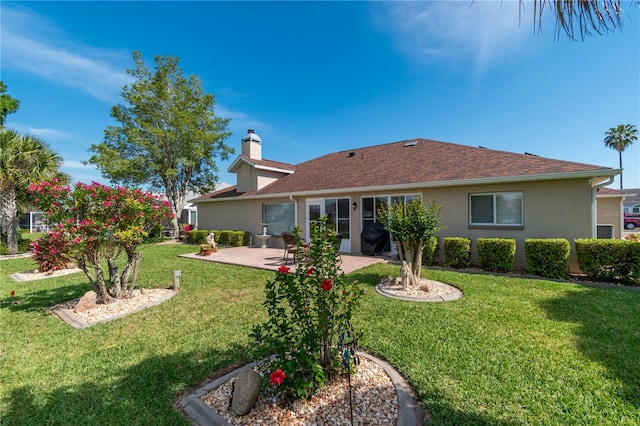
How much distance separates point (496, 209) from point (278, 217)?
1015 centimetres

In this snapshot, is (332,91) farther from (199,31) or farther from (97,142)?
(97,142)

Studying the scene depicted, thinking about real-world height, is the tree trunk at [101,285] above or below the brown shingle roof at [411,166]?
below

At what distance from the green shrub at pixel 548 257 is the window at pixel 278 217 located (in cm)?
990

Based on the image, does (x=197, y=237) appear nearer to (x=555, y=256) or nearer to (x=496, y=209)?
(x=496, y=209)

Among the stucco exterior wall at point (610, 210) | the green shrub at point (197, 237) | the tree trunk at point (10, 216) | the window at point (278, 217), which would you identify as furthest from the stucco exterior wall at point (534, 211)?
the tree trunk at point (10, 216)

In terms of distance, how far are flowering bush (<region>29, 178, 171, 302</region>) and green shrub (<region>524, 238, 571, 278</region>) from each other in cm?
981

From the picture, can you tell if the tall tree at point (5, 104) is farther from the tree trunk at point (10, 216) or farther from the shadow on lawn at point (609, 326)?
the shadow on lawn at point (609, 326)

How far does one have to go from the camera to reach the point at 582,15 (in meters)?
1.69

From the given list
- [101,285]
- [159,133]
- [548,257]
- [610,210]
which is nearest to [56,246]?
[101,285]

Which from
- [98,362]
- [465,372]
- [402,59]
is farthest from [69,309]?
[402,59]

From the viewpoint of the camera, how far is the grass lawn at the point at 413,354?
2.43m

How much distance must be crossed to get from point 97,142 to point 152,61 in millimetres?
7770

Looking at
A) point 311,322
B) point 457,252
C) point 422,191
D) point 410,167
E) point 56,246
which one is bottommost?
point 457,252

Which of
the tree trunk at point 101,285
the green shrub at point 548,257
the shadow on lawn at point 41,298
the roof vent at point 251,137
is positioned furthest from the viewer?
the roof vent at point 251,137
